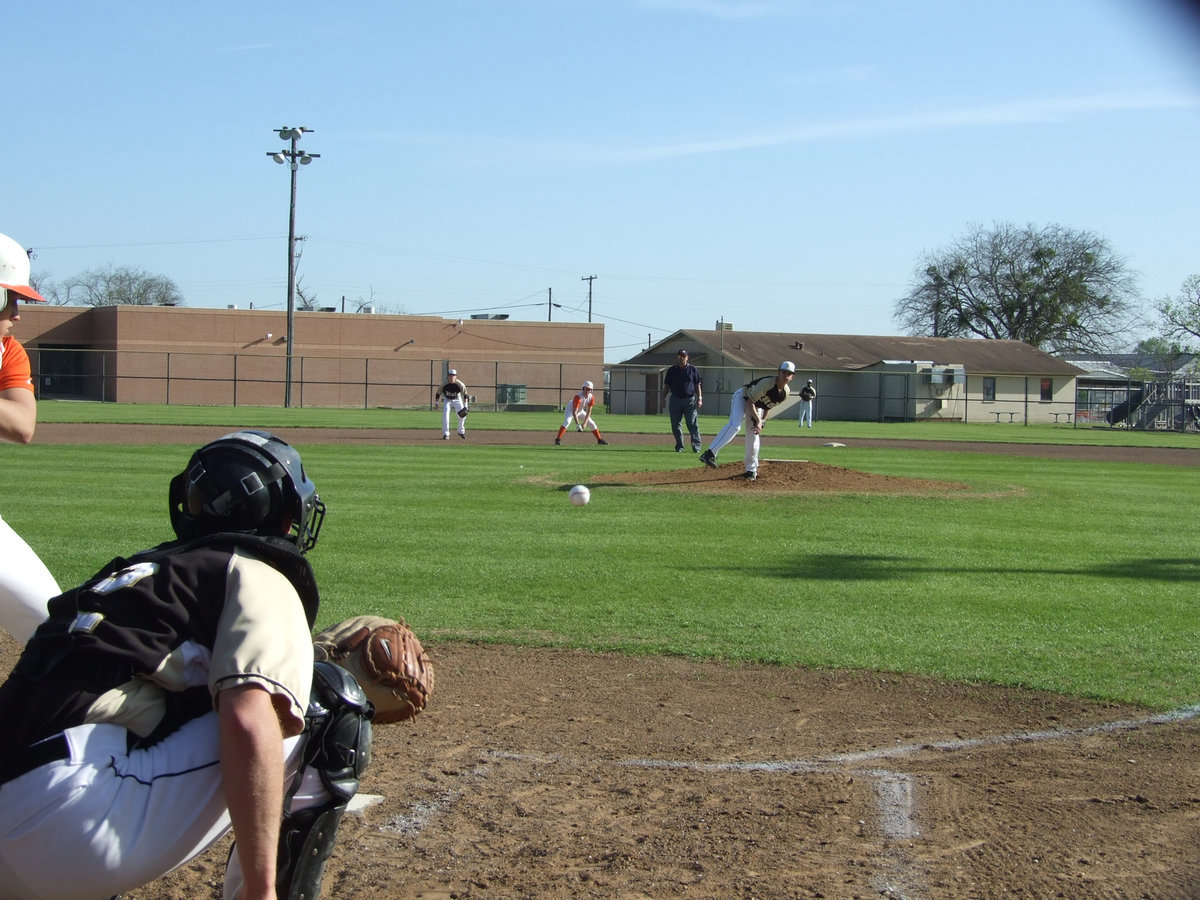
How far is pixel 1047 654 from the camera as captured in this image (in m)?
6.90

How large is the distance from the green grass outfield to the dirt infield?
728mm

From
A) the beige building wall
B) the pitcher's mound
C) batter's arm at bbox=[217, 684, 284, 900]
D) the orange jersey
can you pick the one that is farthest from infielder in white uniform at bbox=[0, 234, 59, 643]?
the beige building wall

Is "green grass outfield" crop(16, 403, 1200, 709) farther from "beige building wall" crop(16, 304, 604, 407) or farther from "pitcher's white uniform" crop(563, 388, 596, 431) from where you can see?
"beige building wall" crop(16, 304, 604, 407)

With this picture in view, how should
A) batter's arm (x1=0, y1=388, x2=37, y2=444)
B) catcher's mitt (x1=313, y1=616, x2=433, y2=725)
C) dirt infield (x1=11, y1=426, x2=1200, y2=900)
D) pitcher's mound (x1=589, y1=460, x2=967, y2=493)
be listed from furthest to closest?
pitcher's mound (x1=589, y1=460, x2=967, y2=493)
batter's arm (x1=0, y1=388, x2=37, y2=444)
dirt infield (x1=11, y1=426, x2=1200, y2=900)
catcher's mitt (x1=313, y1=616, x2=433, y2=725)

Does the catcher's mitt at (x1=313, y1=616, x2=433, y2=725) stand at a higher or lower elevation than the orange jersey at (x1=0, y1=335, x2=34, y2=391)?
lower

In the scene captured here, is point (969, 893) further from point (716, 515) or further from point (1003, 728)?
point (716, 515)

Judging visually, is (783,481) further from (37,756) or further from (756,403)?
(37,756)

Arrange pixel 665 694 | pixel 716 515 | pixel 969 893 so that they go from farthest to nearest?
pixel 716 515 → pixel 665 694 → pixel 969 893

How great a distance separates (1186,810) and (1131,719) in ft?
4.29

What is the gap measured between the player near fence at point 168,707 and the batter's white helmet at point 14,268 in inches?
78.2

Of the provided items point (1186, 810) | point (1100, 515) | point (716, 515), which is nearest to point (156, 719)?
point (1186, 810)

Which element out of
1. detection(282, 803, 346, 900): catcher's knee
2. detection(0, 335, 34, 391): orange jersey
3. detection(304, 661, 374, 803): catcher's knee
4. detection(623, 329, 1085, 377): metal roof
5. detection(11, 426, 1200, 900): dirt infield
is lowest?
detection(11, 426, 1200, 900): dirt infield

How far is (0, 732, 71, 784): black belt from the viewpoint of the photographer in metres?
2.44

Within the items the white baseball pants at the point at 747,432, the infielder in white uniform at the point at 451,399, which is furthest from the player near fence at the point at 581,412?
the white baseball pants at the point at 747,432
